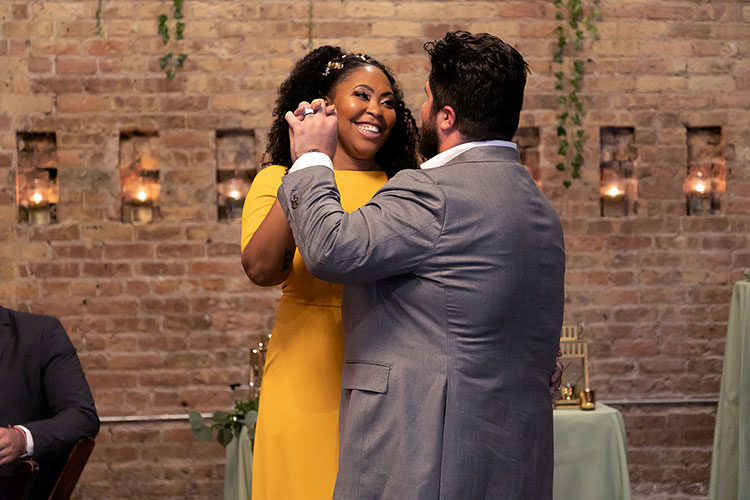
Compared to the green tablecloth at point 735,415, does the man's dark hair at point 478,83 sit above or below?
above

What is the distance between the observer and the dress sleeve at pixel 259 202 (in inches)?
69.3

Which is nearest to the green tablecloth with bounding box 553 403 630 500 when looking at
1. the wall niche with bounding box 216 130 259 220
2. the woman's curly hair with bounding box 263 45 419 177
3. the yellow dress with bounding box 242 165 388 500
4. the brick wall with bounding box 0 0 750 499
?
the brick wall with bounding box 0 0 750 499

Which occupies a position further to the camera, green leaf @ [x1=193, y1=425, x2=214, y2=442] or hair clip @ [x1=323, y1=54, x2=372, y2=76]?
green leaf @ [x1=193, y1=425, x2=214, y2=442]

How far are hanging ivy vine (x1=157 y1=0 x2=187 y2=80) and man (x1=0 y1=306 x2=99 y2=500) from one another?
1.85m

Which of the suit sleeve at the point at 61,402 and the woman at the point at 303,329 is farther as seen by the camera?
the suit sleeve at the point at 61,402

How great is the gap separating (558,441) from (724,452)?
994 millimetres

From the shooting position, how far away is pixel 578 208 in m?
4.30

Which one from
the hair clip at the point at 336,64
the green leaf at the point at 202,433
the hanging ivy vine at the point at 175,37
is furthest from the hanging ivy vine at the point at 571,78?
the hair clip at the point at 336,64

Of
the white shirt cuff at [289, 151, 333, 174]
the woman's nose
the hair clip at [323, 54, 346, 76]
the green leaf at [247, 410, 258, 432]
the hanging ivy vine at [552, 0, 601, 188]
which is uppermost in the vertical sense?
the hanging ivy vine at [552, 0, 601, 188]

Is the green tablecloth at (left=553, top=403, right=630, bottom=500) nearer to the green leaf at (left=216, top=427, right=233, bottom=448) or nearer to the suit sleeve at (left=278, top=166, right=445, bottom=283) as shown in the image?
the green leaf at (left=216, top=427, right=233, bottom=448)

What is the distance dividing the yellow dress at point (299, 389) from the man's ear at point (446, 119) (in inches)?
17.1

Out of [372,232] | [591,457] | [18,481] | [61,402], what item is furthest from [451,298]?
[591,457]

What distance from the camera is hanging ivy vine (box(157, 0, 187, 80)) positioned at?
418 cm

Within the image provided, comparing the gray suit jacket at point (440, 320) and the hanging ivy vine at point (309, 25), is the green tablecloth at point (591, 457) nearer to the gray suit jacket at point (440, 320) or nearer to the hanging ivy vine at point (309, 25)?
the gray suit jacket at point (440, 320)
